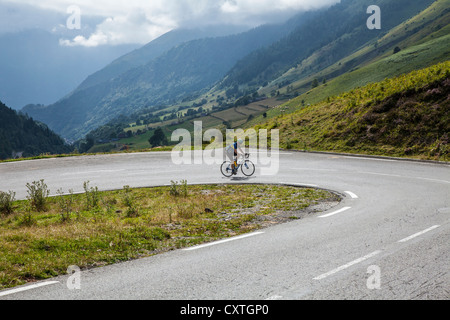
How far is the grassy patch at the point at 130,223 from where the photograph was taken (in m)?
7.39

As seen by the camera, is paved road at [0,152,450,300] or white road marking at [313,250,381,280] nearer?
paved road at [0,152,450,300]

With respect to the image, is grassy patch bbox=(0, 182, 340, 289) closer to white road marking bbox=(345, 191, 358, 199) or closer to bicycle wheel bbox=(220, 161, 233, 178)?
white road marking bbox=(345, 191, 358, 199)

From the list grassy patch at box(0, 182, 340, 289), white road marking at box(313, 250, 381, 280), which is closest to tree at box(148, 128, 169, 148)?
grassy patch at box(0, 182, 340, 289)

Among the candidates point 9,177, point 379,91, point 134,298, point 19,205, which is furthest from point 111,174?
point 379,91

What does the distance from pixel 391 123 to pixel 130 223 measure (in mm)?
23852

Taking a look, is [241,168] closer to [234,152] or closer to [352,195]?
[234,152]

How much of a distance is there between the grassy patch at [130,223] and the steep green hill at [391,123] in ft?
43.0

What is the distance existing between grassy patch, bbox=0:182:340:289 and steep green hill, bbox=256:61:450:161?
13.1 metres

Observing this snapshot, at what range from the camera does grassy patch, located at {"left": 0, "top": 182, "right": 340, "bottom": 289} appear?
7.39 m

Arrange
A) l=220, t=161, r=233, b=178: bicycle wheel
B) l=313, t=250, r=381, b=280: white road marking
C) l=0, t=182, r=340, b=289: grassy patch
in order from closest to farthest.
A: 1. l=313, t=250, r=381, b=280: white road marking
2. l=0, t=182, r=340, b=289: grassy patch
3. l=220, t=161, r=233, b=178: bicycle wheel

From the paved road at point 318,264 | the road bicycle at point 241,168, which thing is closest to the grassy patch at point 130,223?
the paved road at point 318,264

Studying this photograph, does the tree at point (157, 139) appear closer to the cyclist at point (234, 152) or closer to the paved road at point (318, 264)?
the cyclist at point (234, 152)
